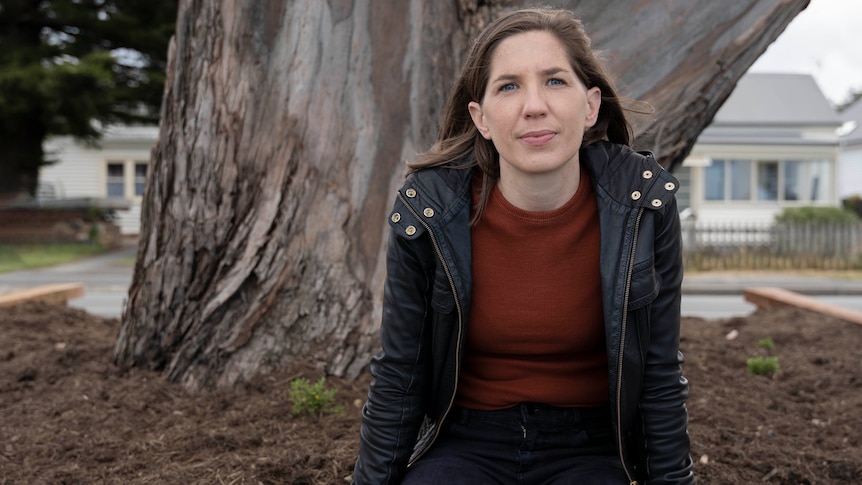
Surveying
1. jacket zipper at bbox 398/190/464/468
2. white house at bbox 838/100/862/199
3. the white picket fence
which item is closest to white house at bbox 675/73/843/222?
the white picket fence

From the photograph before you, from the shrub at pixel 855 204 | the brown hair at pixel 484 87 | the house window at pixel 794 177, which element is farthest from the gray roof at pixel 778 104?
the brown hair at pixel 484 87

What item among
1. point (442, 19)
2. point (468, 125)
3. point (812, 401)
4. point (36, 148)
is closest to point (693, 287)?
point (812, 401)

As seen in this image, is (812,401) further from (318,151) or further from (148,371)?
(148,371)

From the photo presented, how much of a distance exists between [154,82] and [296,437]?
59.0ft

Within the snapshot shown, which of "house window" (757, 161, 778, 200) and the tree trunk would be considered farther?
"house window" (757, 161, 778, 200)

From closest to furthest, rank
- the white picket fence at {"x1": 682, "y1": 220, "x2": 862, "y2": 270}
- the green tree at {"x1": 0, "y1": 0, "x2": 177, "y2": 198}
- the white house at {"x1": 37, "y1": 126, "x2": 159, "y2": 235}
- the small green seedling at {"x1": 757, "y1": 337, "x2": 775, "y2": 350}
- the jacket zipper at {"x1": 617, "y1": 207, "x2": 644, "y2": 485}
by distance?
the jacket zipper at {"x1": 617, "y1": 207, "x2": 644, "y2": 485}
the small green seedling at {"x1": 757, "y1": 337, "x2": 775, "y2": 350}
the green tree at {"x1": 0, "y1": 0, "x2": 177, "y2": 198}
the white picket fence at {"x1": 682, "y1": 220, "x2": 862, "y2": 270}
the white house at {"x1": 37, "y1": 126, "x2": 159, "y2": 235}

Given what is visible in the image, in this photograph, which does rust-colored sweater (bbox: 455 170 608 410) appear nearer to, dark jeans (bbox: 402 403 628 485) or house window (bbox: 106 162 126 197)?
dark jeans (bbox: 402 403 628 485)

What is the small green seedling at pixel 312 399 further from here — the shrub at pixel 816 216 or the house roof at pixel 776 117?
the house roof at pixel 776 117

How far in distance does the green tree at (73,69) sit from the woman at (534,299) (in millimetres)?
16432

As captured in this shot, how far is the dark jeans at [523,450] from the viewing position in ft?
7.25

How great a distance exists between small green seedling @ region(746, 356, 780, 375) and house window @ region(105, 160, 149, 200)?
28.1 metres

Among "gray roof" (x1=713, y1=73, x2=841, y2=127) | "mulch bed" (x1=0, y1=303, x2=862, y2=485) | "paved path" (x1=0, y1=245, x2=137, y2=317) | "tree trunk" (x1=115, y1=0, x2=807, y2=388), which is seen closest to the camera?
"mulch bed" (x1=0, y1=303, x2=862, y2=485)

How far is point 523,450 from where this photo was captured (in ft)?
7.50

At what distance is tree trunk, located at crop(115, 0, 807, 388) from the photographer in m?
3.74
